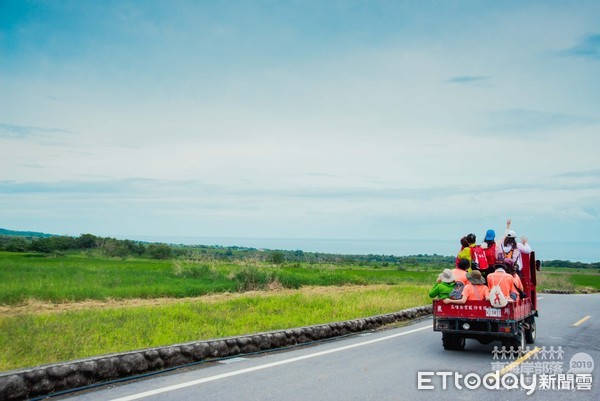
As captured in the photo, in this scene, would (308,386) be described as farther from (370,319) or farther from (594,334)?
(594,334)

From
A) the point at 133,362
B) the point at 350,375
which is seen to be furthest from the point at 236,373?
the point at 350,375

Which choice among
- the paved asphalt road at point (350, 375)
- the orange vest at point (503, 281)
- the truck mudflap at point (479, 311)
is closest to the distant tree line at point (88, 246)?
the paved asphalt road at point (350, 375)

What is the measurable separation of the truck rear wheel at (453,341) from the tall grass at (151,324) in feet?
11.7

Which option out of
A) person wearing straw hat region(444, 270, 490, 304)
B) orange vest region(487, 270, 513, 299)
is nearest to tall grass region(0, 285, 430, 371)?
person wearing straw hat region(444, 270, 490, 304)

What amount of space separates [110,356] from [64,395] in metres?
0.99

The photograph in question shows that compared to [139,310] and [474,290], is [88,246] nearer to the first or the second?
[139,310]

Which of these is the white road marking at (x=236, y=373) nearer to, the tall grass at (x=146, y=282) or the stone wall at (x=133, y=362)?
the stone wall at (x=133, y=362)

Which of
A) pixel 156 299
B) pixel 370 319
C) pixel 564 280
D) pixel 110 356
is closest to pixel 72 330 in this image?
pixel 110 356

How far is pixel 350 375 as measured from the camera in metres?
9.05

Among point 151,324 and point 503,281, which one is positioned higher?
point 503,281

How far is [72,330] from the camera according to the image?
12.1m

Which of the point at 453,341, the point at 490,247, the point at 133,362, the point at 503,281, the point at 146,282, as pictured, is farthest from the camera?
the point at 146,282

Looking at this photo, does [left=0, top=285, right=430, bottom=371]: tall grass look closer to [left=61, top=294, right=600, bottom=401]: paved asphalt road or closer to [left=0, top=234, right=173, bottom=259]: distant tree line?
[left=61, top=294, right=600, bottom=401]: paved asphalt road

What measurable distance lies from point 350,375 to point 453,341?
3866 mm
